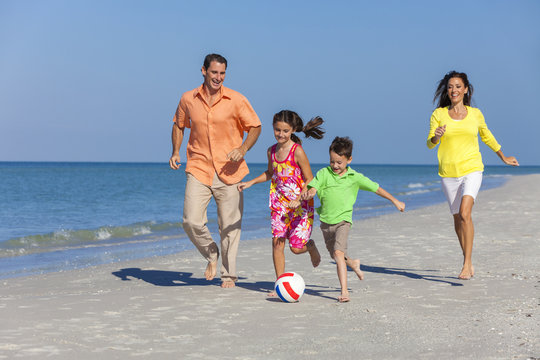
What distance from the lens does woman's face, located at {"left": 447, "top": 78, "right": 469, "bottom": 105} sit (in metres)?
7.19

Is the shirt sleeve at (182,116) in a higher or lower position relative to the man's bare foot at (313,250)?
higher

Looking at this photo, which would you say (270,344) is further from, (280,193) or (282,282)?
(280,193)

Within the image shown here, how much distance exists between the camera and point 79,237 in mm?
13773

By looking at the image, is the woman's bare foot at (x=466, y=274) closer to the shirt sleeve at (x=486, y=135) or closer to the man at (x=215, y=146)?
the shirt sleeve at (x=486, y=135)

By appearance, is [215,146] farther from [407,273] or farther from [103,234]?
[103,234]

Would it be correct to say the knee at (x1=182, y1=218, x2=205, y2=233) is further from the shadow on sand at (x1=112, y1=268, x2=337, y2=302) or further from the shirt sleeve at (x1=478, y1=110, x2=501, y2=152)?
the shirt sleeve at (x1=478, y1=110, x2=501, y2=152)

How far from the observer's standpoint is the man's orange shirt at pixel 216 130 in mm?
6508

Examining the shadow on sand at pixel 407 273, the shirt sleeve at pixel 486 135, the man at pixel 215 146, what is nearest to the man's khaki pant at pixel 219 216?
the man at pixel 215 146

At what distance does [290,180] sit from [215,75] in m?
1.24

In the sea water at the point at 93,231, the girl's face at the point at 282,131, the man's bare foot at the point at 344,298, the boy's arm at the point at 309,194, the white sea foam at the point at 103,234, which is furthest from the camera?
the white sea foam at the point at 103,234

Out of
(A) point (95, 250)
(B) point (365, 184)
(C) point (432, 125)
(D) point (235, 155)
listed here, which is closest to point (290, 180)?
(D) point (235, 155)

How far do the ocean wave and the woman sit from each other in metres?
7.58

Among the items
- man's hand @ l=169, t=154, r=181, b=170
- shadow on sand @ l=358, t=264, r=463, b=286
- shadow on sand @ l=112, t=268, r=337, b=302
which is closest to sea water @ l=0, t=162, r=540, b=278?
shadow on sand @ l=112, t=268, r=337, b=302

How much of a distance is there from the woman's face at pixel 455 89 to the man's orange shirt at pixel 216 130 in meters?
2.15
